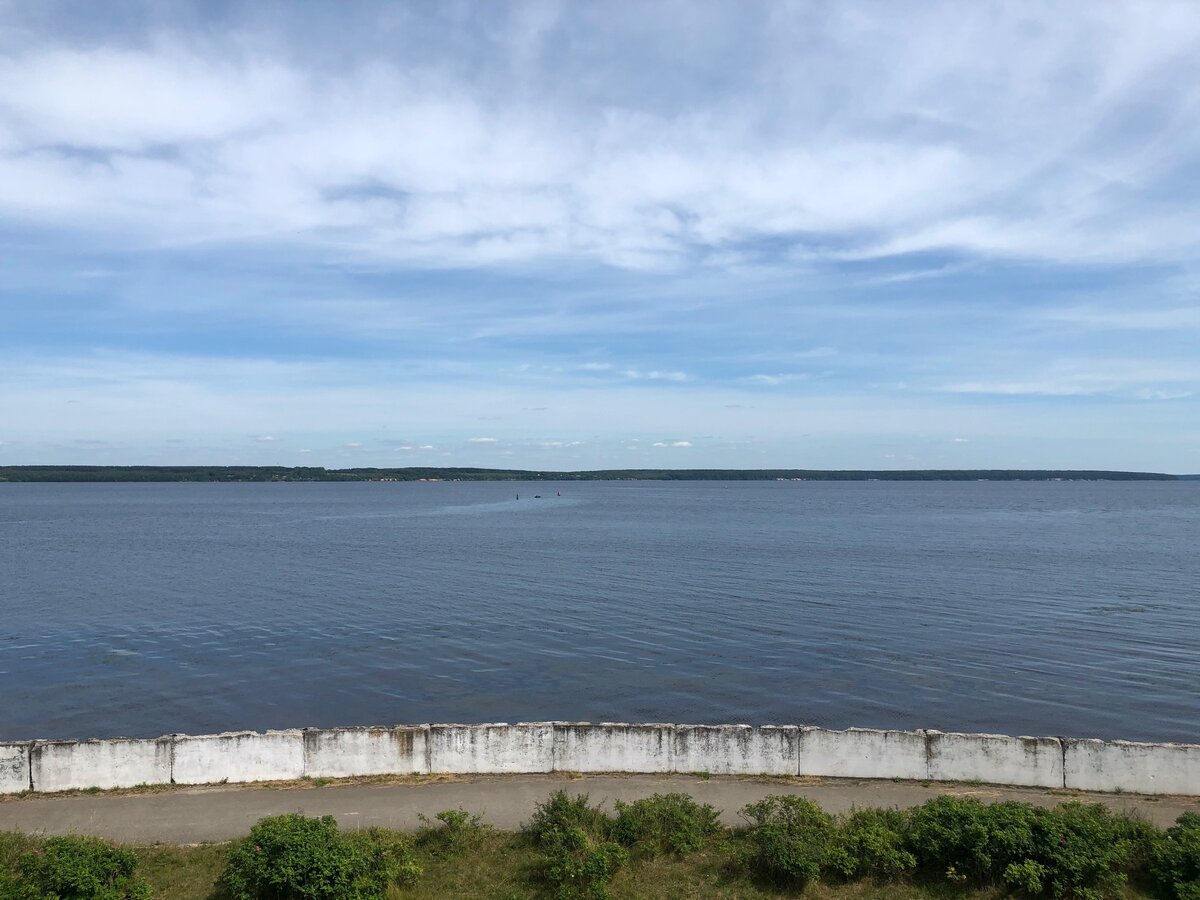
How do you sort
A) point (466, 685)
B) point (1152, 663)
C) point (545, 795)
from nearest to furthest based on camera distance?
point (545, 795)
point (466, 685)
point (1152, 663)

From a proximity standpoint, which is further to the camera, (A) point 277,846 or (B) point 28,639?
(B) point 28,639

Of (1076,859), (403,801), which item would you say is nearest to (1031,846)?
(1076,859)

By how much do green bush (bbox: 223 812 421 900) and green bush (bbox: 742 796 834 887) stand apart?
17.7ft

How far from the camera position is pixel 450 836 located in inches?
564

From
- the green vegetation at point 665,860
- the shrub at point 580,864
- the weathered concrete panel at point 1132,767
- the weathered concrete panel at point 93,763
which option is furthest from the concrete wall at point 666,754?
the shrub at point 580,864

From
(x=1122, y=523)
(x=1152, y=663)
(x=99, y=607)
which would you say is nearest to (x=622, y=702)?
(x=1152, y=663)

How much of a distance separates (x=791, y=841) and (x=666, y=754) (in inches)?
204

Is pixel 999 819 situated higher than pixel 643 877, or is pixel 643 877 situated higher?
pixel 999 819

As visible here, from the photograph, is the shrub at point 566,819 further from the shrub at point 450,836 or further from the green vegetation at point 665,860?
the shrub at point 450,836

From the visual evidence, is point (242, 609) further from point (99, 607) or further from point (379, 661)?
point (379, 661)

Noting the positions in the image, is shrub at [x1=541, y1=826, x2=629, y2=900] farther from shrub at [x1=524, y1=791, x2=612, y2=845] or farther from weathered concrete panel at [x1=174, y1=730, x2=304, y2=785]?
weathered concrete panel at [x1=174, y1=730, x2=304, y2=785]

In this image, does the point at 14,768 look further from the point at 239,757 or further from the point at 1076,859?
the point at 1076,859

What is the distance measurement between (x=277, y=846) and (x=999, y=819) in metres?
10.8

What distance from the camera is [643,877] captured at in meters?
13.6
